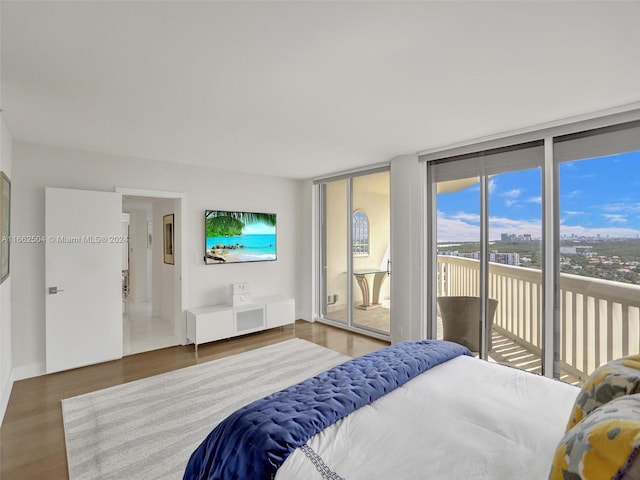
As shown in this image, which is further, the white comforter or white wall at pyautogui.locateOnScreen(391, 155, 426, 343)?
white wall at pyautogui.locateOnScreen(391, 155, 426, 343)

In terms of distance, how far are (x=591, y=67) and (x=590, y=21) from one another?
56 cm

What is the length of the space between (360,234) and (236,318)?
2.24m

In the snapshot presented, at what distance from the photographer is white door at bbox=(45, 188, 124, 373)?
144 inches

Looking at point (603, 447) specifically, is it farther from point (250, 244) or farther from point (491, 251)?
point (250, 244)

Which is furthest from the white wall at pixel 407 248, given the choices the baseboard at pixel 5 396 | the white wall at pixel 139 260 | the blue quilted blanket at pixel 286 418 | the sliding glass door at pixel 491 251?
the white wall at pixel 139 260

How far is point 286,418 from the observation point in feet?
4.98

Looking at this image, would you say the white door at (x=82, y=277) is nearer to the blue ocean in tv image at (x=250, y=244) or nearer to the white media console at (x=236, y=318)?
the white media console at (x=236, y=318)

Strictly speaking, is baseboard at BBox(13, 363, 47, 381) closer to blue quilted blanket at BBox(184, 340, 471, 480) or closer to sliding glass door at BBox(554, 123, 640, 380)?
blue quilted blanket at BBox(184, 340, 471, 480)

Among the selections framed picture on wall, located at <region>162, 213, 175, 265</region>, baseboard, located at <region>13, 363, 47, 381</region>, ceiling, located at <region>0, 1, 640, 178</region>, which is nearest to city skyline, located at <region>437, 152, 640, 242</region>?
ceiling, located at <region>0, 1, 640, 178</region>

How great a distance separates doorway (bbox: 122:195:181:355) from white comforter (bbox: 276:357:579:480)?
3.82 meters

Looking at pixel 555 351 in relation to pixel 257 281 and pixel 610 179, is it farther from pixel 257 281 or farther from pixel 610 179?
pixel 257 281

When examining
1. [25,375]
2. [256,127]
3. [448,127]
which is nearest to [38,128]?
[256,127]

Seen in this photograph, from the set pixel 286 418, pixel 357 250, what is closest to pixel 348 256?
pixel 357 250

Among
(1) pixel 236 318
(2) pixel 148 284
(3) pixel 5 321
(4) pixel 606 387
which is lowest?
(1) pixel 236 318
